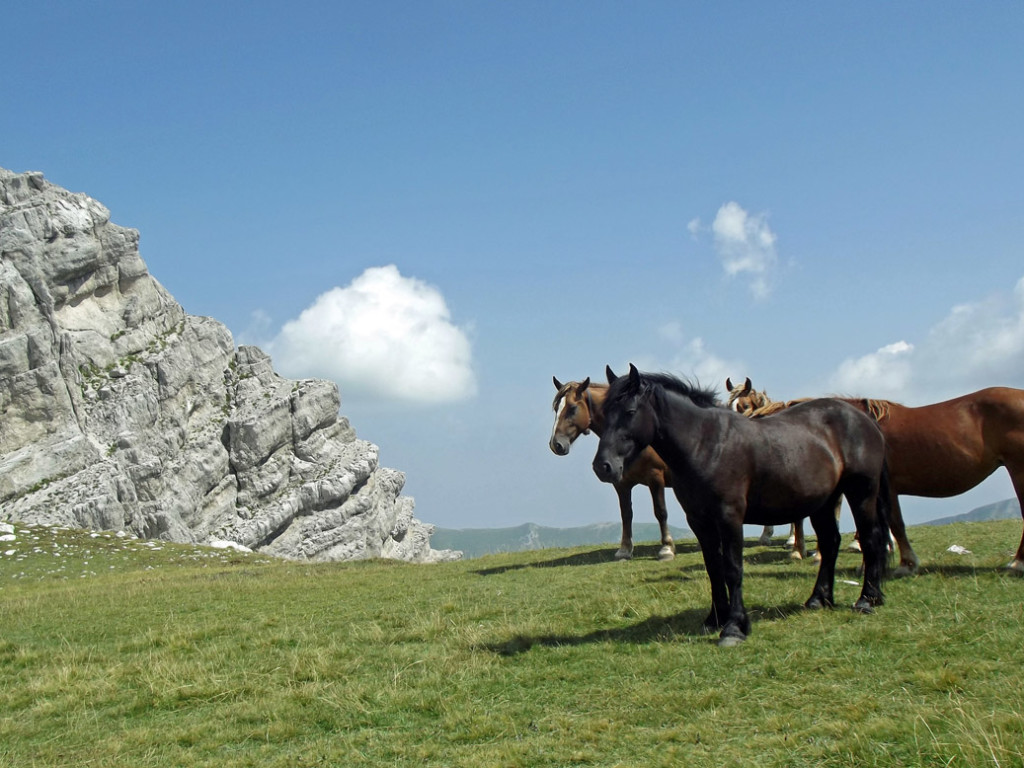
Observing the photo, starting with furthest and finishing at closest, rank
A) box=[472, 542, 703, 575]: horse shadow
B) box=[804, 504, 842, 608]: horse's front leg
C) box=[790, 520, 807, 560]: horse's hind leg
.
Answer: box=[472, 542, 703, 575]: horse shadow
box=[790, 520, 807, 560]: horse's hind leg
box=[804, 504, 842, 608]: horse's front leg

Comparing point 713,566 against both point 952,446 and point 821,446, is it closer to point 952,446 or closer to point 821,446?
point 821,446

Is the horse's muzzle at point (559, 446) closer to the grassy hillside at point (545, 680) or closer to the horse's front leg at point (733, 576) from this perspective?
the grassy hillside at point (545, 680)

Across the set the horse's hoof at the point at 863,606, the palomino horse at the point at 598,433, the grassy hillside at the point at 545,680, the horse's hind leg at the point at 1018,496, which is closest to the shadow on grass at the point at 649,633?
the grassy hillside at the point at 545,680

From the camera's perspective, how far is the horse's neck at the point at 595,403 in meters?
16.2

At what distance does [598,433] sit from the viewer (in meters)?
16.7

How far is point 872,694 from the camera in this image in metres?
6.18

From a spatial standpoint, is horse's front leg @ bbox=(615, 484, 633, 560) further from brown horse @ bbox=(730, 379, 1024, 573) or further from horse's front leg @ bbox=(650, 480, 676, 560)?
brown horse @ bbox=(730, 379, 1024, 573)

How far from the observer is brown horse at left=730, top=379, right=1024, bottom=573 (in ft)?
37.0

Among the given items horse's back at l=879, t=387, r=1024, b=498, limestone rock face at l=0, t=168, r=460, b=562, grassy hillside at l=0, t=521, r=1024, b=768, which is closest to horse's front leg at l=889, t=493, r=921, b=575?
grassy hillside at l=0, t=521, r=1024, b=768

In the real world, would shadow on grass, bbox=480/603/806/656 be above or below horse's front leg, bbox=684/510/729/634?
below

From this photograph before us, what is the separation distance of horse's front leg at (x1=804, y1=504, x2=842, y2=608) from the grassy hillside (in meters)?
0.30

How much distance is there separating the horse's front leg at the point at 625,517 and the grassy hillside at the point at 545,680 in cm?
430

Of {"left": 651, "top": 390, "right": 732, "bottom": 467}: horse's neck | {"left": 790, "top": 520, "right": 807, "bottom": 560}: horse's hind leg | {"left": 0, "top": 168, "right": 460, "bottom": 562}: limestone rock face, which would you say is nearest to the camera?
{"left": 651, "top": 390, "right": 732, "bottom": 467}: horse's neck

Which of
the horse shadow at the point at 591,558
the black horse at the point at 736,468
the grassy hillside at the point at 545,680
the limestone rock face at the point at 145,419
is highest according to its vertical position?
the limestone rock face at the point at 145,419
